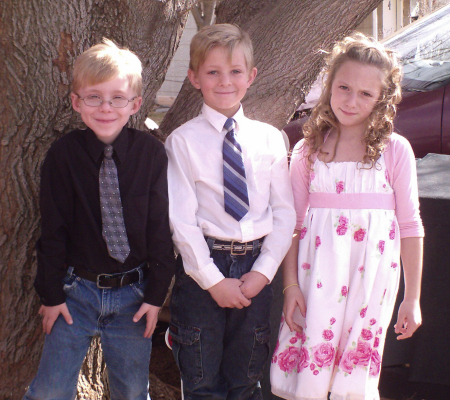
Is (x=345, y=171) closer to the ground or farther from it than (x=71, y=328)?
farther from it

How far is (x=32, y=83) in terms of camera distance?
2.28 m

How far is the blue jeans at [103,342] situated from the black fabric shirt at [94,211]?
0.07m

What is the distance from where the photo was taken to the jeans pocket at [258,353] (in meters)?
2.32

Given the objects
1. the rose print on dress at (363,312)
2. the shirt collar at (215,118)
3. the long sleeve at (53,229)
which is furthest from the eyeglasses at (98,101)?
the rose print on dress at (363,312)

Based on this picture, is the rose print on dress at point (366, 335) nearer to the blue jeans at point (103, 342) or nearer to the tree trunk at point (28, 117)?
the blue jeans at point (103, 342)

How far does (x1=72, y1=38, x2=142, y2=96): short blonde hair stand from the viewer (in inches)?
82.3

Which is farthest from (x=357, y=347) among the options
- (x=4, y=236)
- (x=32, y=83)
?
(x=32, y=83)

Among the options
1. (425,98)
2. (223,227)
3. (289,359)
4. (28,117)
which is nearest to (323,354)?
(289,359)

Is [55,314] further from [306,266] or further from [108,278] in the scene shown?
[306,266]

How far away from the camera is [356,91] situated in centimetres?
226

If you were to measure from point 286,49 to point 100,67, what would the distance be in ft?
3.95

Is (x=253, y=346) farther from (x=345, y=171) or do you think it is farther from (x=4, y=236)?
(x=4, y=236)

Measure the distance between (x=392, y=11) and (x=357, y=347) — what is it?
1837 cm

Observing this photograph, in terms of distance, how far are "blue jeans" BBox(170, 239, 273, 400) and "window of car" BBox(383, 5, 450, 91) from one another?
2553mm
